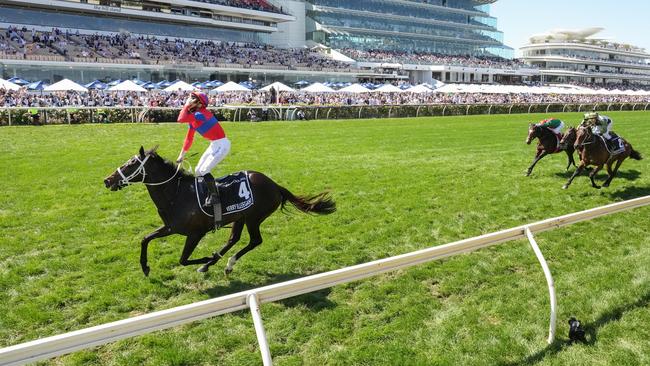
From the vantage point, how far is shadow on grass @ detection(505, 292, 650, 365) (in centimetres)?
415

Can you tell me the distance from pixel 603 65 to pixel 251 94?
105979 millimetres

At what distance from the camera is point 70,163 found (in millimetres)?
12727

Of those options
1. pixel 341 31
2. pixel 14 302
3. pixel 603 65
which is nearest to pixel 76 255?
pixel 14 302

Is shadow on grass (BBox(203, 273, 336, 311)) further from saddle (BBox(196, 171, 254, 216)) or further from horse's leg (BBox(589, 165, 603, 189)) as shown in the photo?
horse's leg (BBox(589, 165, 603, 189))

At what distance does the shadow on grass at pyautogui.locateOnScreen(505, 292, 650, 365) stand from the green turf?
21 mm

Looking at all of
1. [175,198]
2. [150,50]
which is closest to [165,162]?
[175,198]

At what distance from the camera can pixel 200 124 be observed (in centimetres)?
599

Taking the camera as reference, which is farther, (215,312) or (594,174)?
(594,174)

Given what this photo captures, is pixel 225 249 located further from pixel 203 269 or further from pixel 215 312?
pixel 215 312

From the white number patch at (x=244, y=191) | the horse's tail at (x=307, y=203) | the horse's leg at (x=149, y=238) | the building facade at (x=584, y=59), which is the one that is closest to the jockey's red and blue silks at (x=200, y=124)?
the white number patch at (x=244, y=191)

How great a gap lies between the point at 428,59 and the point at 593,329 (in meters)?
81.8

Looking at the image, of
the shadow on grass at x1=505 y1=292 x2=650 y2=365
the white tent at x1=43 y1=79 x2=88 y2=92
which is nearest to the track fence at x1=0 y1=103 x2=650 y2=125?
the white tent at x1=43 y1=79 x2=88 y2=92

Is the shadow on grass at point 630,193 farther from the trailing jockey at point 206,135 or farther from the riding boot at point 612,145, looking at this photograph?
the trailing jockey at point 206,135

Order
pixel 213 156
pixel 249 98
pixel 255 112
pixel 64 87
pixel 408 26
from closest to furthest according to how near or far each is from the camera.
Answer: pixel 213 156 < pixel 255 112 < pixel 64 87 < pixel 249 98 < pixel 408 26
